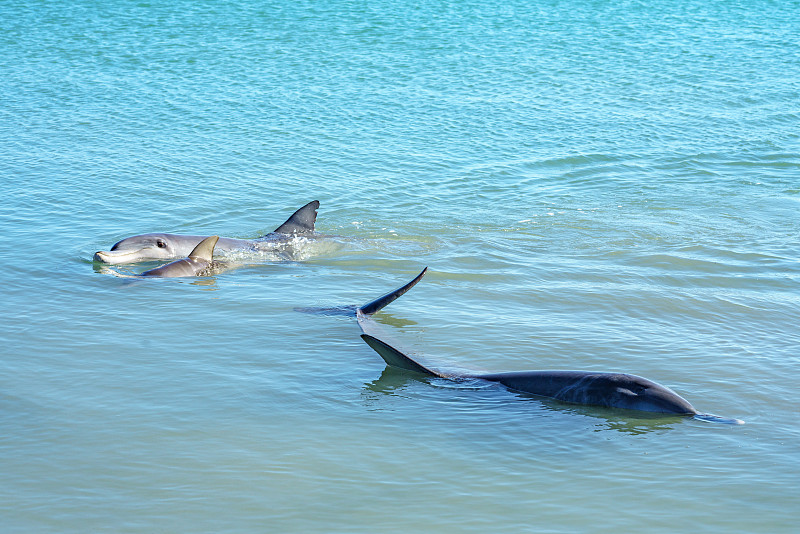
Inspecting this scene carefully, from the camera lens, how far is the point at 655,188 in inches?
675

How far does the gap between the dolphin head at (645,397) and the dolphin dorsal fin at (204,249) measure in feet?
21.2

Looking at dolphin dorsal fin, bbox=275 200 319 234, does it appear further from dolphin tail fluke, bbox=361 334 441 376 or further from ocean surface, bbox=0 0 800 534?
dolphin tail fluke, bbox=361 334 441 376

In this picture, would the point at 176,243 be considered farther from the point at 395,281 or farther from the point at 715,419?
the point at 715,419

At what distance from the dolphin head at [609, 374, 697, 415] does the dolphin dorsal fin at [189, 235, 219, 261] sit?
645 centimetres

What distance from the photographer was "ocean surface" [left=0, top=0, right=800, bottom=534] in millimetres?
6840

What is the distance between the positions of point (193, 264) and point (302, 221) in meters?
2.13

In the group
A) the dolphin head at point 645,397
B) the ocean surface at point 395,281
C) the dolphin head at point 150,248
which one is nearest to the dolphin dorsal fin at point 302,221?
the ocean surface at point 395,281

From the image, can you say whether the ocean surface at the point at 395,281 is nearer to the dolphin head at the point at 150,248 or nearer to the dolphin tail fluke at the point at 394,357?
the dolphin tail fluke at the point at 394,357

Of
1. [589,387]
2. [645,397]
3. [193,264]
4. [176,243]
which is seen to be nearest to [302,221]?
[176,243]

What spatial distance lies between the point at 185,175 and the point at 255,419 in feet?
34.9

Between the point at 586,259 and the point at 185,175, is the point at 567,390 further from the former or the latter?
the point at 185,175

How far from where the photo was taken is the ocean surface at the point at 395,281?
6.84 metres

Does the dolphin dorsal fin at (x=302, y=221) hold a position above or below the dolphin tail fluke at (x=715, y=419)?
above

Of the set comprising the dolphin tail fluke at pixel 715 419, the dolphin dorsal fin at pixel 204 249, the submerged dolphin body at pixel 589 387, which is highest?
the dolphin dorsal fin at pixel 204 249
